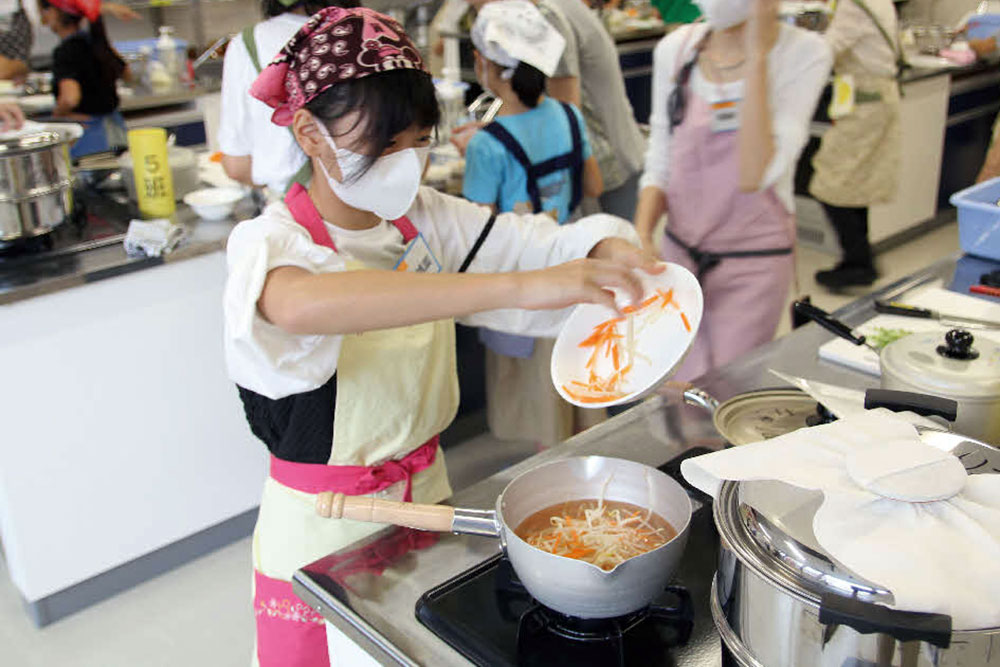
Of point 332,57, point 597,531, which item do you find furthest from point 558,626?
point 332,57

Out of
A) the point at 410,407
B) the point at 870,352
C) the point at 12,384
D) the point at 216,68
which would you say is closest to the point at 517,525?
the point at 410,407

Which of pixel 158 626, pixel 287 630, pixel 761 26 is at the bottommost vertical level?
pixel 158 626

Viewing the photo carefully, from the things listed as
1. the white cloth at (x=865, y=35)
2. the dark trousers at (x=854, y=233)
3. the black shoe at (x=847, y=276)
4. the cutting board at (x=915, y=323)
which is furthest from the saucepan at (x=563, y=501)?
the dark trousers at (x=854, y=233)

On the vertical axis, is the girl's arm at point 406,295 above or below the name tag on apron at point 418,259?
above

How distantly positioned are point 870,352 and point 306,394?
881 millimetres

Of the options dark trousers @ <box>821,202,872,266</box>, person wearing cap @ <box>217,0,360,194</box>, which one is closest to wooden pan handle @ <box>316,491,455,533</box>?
person wearing cap @ <box>217,0,360,194</box>

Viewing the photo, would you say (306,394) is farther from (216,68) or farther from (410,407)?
(216,68)

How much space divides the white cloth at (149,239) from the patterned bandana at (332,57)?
1.11 meters

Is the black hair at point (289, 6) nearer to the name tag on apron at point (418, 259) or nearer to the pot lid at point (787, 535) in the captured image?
the name tag on apron at point (418, 259)

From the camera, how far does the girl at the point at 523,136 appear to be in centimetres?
239

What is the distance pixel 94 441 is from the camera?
2.24 m

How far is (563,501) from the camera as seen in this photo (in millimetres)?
1056

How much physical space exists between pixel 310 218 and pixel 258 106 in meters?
1.15

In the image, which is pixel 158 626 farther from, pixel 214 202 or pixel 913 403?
pixel 913 403
